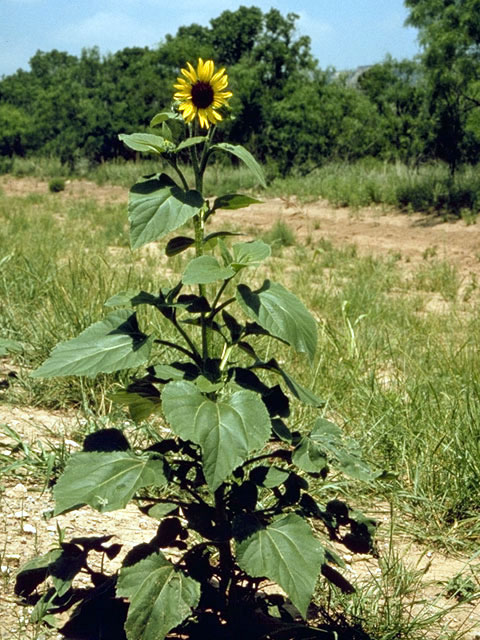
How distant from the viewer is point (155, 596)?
4.70 feet

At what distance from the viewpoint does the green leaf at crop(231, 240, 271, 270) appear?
1501mm

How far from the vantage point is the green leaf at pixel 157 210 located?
1.40m

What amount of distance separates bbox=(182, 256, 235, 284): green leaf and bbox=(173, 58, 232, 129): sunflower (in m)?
0.28

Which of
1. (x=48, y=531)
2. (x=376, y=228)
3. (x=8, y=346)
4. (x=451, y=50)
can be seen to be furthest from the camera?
(x=451, y=50)

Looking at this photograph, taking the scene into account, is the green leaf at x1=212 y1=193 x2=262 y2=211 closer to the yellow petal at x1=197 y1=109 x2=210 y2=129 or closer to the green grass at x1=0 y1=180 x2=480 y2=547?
the yellow petal at x1=197 y1=109 x2=210 y2=129

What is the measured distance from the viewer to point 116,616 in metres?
1.68

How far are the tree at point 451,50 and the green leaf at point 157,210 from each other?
950cm

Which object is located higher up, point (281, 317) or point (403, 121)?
point (403, 121)

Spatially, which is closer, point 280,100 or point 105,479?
point 105,479

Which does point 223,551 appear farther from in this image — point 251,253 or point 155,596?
point 251,253

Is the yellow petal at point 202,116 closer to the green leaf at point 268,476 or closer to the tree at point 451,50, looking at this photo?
the green leaf at point 268,476

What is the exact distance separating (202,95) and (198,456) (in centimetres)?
71

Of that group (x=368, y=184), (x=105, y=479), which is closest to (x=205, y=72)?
Result: (x=105, y=479)

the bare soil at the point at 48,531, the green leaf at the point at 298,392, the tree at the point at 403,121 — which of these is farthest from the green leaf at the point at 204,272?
the tree at the point at 403,121
